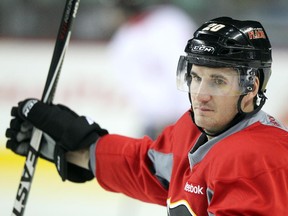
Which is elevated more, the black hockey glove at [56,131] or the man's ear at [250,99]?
the man's ear at [250,99]

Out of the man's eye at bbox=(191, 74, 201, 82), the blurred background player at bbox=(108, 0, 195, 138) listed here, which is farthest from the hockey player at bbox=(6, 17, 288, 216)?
the blurred background player at bbox=(108, 0, 195, 138)

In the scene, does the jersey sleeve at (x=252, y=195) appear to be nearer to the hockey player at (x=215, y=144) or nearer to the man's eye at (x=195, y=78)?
the hockey player at (x=215, y=144)

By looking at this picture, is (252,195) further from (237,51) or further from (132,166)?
(132,166)

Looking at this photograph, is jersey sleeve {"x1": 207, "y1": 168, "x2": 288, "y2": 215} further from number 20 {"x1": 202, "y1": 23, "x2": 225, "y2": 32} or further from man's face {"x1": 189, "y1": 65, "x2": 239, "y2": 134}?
number 20 {"x1": 202, "y1": 23, "x2": 225, "y2": 32}

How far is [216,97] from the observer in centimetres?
202

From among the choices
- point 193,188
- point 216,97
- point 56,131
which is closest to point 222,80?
point 216,97

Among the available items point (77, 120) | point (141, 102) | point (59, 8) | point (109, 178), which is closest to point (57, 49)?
point (77, 120)

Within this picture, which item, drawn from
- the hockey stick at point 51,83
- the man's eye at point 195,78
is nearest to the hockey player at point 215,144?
the man's eye at point 195,78

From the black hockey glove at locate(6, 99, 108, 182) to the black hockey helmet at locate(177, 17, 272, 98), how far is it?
0.58m

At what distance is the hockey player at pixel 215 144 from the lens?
186cm

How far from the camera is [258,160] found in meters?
1.87

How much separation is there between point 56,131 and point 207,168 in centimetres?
72

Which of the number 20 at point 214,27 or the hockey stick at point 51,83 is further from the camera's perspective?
the hockey stick at point 51,83

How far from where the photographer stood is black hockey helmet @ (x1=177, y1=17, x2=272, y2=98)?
2012 mm
